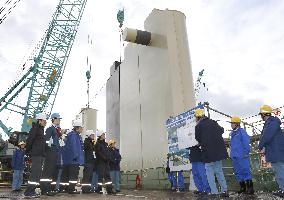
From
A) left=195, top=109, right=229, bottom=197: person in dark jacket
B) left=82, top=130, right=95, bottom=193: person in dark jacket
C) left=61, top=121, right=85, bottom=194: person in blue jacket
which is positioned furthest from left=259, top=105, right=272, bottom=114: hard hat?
left=82, top=130, right=95, bottom=193: person in dark jacket

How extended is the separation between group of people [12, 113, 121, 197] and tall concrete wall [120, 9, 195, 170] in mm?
2454

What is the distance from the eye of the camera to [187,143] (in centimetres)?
830

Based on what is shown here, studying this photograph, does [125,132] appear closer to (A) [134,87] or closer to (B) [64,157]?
(A) [134,87]

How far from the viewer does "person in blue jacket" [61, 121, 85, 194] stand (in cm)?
773

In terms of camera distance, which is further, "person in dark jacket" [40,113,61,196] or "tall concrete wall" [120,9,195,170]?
"tall concrete wall" [120,9,195,170]

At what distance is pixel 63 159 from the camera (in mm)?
7879

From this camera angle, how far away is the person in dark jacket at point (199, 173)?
676cm

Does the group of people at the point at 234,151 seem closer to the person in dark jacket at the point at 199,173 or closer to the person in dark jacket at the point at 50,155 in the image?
the person in dark jacket at the point at 199,173

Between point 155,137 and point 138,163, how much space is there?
2239 millimetres

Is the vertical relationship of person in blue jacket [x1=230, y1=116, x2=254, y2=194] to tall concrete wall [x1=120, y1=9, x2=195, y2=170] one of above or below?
below

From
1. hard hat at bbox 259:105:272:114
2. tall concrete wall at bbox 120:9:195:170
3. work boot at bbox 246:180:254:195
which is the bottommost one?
work boot at bbox 246:180:254:195

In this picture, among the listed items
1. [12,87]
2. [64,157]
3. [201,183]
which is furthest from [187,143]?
[12,87]

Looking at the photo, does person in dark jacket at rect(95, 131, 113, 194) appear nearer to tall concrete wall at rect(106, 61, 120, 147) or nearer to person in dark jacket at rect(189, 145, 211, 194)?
person in dark jacket at rect(189, 145, 211, 194)

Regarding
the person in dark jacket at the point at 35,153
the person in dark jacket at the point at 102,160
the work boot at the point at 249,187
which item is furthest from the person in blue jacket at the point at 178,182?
the person in dark jacket at the point at 35,153
